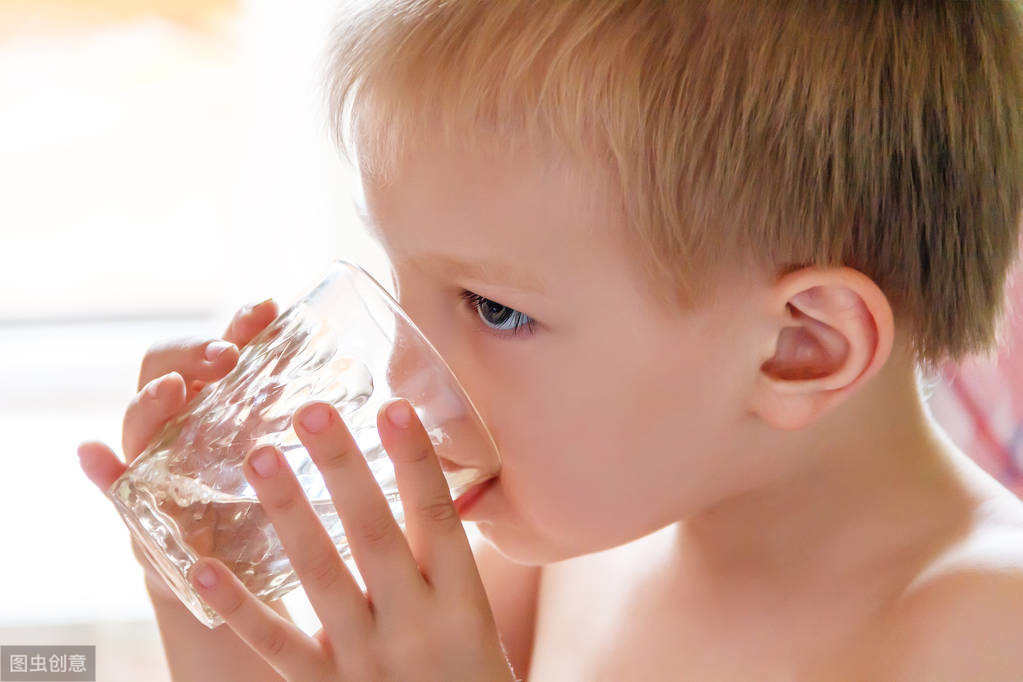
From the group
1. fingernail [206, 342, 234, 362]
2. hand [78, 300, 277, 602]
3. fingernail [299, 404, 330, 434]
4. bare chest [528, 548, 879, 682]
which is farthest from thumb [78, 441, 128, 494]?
bare chest [528, 548, 879, 682]

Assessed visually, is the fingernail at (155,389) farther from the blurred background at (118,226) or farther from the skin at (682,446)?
the blurred background at (118,226)

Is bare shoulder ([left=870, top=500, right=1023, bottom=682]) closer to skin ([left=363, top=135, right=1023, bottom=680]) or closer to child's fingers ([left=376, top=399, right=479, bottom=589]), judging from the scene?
skin ([left=363, top=135, right=1023, bottom=680])

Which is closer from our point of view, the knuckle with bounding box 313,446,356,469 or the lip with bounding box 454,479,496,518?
the knuckle with bounding box 313,446,356,469

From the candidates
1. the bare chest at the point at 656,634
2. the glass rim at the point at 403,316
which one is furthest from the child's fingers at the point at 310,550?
the bare chest at the point at 656,634

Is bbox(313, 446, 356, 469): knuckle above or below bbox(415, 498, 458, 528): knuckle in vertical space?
above

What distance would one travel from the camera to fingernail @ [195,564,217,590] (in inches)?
25.2

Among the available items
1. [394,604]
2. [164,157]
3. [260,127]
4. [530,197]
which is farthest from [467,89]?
[164,157]

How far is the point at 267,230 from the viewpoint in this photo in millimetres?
1530

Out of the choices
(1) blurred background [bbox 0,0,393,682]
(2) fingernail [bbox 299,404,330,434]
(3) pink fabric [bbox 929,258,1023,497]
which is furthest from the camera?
(1) blurred background [bbox 0,0,393,682]

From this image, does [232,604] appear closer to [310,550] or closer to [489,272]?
[310,550]

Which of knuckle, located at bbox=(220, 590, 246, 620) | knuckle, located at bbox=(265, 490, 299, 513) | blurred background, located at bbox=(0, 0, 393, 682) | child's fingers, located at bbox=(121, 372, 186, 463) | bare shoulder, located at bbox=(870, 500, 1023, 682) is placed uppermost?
blurred background, located at bbox=(0, 0, 393, 682)

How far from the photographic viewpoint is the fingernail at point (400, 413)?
2.07ft

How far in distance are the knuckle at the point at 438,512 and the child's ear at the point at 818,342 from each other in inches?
8.1

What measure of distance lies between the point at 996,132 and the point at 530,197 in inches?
11.2
